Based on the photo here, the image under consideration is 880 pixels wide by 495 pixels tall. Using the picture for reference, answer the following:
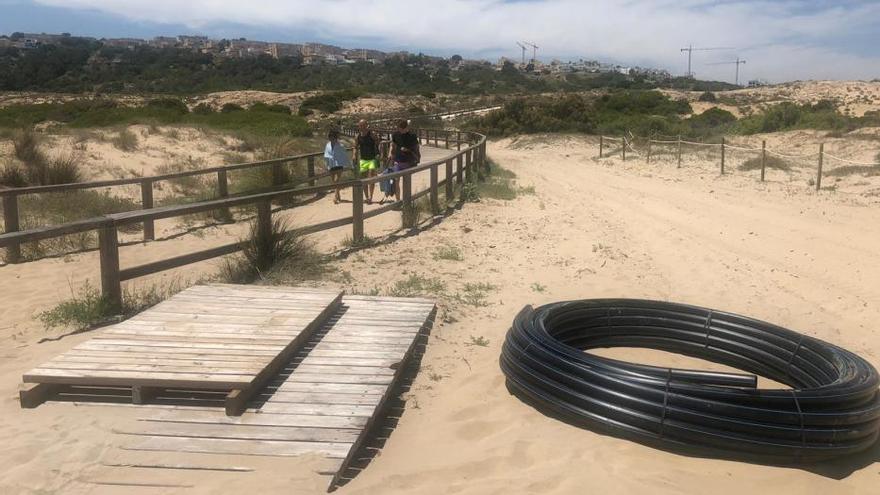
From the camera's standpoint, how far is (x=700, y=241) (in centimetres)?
1050

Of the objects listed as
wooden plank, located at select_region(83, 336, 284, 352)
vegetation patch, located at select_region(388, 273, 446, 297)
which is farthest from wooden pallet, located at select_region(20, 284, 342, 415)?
vegetation patch, located at select_region(388, 273, 446, 297)

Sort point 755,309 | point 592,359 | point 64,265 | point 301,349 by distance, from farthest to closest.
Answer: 1. point 64,265
2. point 755,309
3. point 301,349
4. point 592,359

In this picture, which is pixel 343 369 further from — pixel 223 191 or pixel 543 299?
pixel 223 191

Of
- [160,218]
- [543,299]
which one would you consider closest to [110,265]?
[160,218]

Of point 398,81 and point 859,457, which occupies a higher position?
point 398,81

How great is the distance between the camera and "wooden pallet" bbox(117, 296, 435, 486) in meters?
3.90

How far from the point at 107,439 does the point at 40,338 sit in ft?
7.42

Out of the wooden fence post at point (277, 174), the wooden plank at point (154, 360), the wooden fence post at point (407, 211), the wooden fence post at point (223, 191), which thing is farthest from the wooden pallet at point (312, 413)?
the wooden fence post at point (277, 174)

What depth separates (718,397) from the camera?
4215 millimetres

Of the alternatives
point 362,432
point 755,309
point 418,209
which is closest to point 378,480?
point 362,432

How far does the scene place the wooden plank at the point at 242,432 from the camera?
399cm

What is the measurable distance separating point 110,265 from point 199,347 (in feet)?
5.60

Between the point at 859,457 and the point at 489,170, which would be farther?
the point at 489,170

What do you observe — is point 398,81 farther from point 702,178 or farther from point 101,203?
point 101,203
